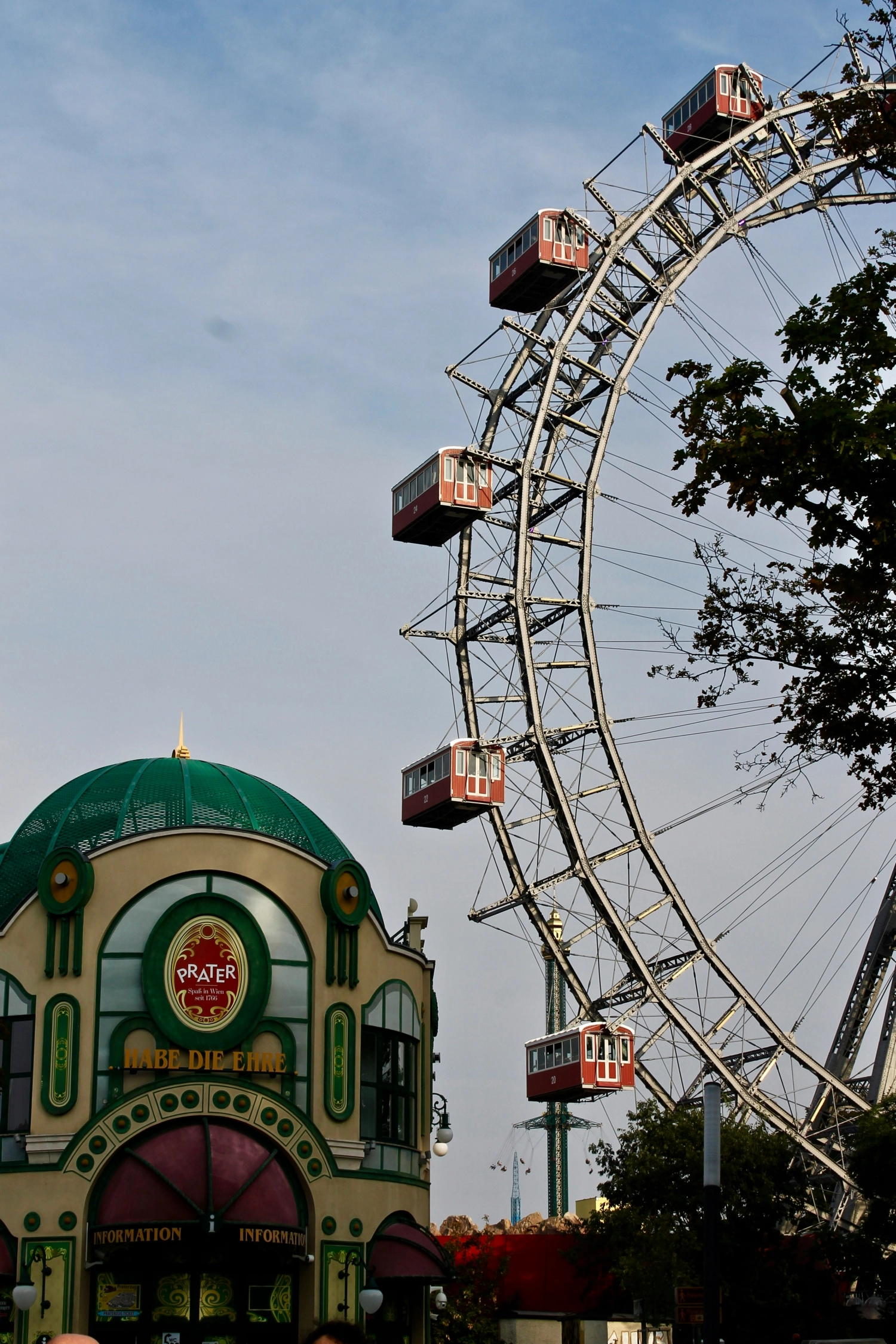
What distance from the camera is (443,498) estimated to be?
4891 cm

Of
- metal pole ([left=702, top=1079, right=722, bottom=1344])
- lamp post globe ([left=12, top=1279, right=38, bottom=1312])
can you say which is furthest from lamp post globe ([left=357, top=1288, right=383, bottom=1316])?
metal pole ([left=702, top=1079, right=722, bottom=1344])

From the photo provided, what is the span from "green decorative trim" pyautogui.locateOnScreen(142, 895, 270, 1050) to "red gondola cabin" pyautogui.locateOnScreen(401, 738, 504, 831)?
1231 cm

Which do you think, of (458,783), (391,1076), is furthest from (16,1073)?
(458,783)

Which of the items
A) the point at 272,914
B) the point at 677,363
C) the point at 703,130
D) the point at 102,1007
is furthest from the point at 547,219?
the point at 677,363

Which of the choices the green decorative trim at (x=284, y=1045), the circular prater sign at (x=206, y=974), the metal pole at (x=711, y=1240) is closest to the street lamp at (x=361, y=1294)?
the green decorative trim at (x=284, y=1045)

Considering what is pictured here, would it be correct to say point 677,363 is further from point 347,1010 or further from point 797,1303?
point 797,1303

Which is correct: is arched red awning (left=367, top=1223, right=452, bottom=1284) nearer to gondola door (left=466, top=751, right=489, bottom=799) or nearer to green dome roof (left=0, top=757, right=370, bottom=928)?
green dome roof (left=0, top=757, right=370, bottom=928)

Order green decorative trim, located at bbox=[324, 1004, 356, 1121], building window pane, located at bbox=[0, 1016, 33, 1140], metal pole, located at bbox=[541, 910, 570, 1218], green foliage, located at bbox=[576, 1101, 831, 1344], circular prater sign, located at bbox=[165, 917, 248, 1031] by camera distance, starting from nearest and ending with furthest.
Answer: building window pane, located at bbox=[0, 1016, 33, 1140] < circular prater sign, located at bbox=[165, 917, 248, 1031] < green decorative trim, located at bbox=[324, 1004, 356, 1121] < green foliage, located at bbox=[576, 1101, 831, 1344] < metal pole, located at bbox=[541, 910, 570, 1218]

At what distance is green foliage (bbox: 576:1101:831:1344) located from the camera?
157 feet

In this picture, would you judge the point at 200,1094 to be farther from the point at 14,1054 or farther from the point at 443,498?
the point at 443,498

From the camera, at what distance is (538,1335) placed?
5472 centimetres

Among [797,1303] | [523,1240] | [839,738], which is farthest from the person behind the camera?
[523,1240]

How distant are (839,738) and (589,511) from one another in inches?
1173

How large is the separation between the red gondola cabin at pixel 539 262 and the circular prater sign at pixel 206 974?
2269cm
